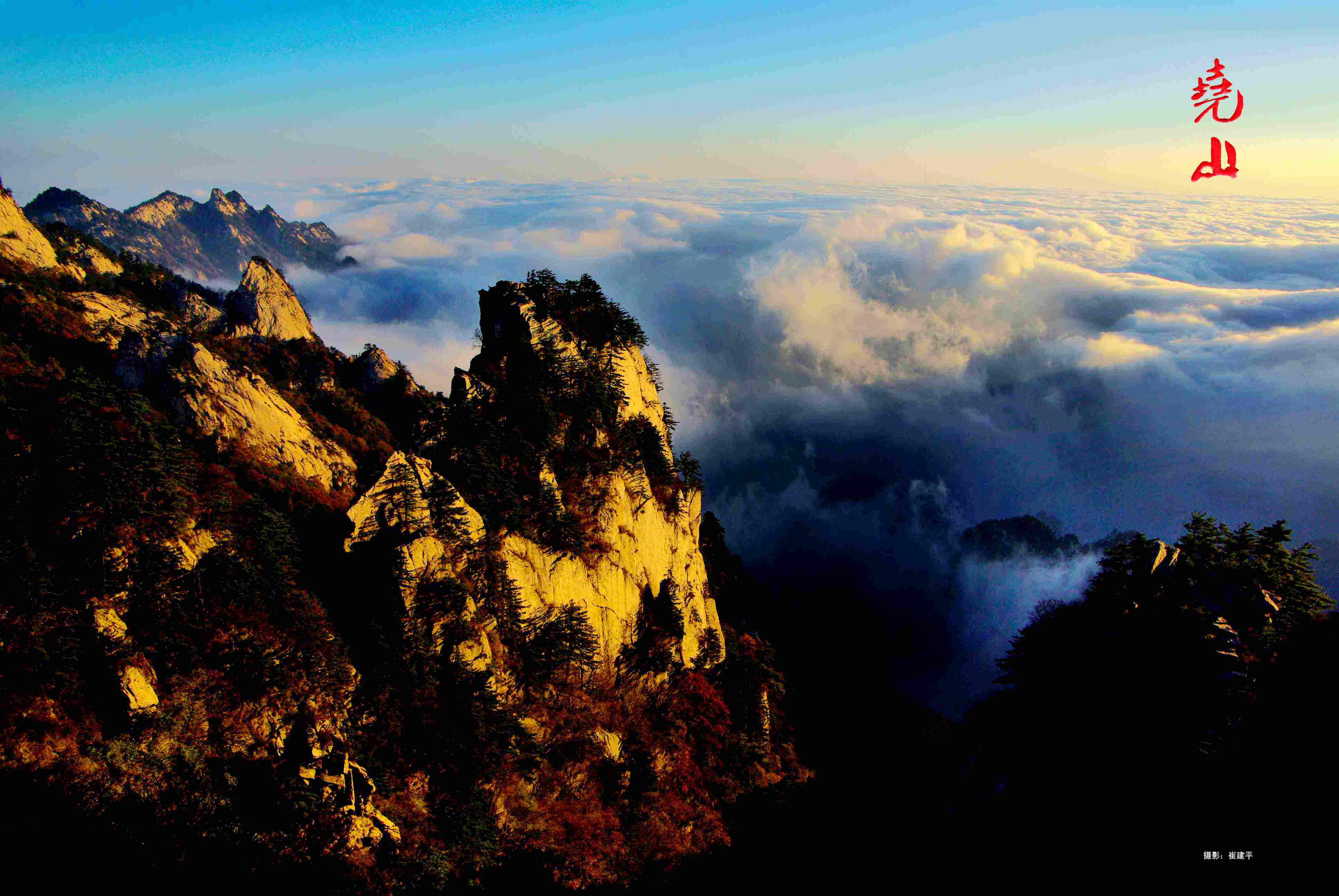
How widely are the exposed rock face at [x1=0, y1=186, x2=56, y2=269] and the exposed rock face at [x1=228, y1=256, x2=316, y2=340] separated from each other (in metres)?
11.6

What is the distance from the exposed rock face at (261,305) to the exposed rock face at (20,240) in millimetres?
11594

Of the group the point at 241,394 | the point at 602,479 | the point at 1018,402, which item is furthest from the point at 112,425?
the point at 1018,402

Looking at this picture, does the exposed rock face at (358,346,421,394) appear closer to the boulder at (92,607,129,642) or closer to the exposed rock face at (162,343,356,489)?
the exposed rock face at (162,343,356,489)

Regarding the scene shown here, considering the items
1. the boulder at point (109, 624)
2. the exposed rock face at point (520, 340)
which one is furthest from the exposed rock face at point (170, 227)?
the boulder at point (109, 624)

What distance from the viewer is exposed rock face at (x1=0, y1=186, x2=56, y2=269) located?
37.7 metres

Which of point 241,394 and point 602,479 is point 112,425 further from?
point 602,479

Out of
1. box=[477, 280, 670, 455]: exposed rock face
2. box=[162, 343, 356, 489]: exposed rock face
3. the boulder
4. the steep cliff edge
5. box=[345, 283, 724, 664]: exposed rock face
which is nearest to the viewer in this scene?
the steep cliff edge

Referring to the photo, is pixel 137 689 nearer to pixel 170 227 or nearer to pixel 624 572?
pixel 624 572

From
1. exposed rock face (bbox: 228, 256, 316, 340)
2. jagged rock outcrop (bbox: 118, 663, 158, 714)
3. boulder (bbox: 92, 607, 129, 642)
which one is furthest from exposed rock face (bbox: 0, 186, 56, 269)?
jagged rock outcrop (bbox: 118, 663, 158, 714)

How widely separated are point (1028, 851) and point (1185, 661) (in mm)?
10635

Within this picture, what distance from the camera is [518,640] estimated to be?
25625 millimetres

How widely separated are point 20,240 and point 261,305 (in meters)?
14.5

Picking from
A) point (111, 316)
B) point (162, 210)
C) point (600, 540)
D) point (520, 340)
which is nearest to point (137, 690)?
point (600, 540)

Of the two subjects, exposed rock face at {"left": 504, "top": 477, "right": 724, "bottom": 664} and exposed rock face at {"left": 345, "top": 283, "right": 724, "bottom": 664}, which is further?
exposed rock face at {"left": 504, "top": 477, "right": 724, "bottom": 664}
